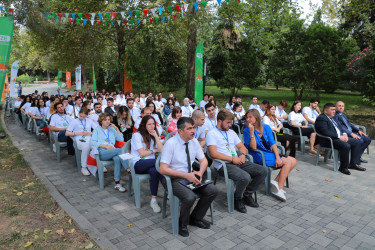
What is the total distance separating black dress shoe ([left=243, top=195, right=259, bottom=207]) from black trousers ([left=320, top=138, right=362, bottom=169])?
114 inches

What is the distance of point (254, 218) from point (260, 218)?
3.3 inches

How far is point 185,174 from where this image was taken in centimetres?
371

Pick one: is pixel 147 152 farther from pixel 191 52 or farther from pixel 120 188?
pixel 191 52

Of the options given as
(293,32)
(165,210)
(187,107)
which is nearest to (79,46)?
(187,107)

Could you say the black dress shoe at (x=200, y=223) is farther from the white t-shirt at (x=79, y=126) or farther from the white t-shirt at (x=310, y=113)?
the white t-shirt at (x=310, y=113)

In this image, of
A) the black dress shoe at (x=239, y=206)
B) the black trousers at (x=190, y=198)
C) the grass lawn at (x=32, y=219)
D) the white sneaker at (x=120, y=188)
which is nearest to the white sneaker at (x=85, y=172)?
the grass lawn at (x=32, y=219)

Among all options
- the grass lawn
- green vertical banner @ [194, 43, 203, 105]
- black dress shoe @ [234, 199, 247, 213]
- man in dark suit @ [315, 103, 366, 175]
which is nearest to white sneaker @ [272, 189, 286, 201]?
black dress shoe @ [234, 199, 247, 213]

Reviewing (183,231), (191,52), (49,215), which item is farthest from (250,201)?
(191,52)

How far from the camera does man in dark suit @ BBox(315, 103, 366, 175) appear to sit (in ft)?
20.3

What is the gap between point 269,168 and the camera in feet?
15.9

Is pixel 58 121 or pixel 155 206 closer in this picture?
pixel 155 206

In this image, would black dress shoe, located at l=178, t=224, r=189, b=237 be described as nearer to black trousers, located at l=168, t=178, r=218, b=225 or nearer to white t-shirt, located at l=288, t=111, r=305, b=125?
black trousers, located at l=168, t=178, r=218, b=225

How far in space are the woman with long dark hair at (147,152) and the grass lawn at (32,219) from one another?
1.19m

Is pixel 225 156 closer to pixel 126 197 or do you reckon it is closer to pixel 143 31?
pixel 126 197
